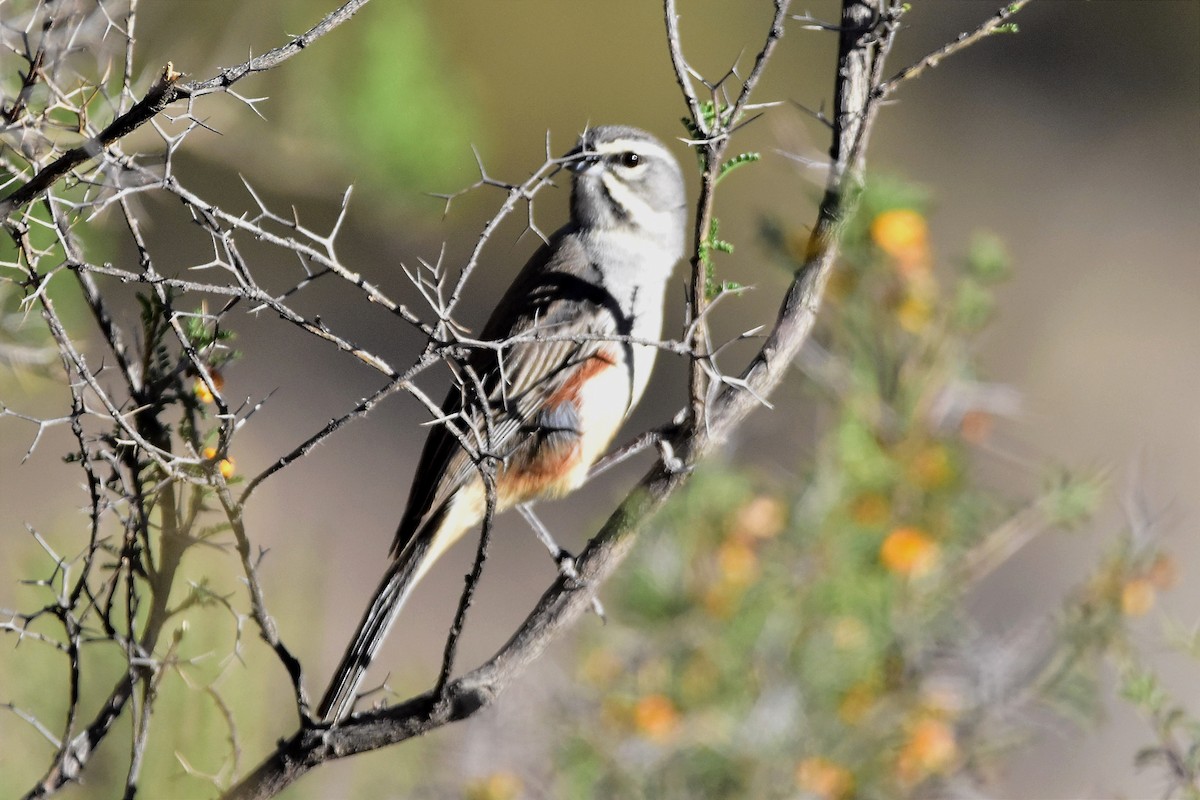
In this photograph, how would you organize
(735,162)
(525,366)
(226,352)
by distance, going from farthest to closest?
(525,366)
(226,352)
(735,162)

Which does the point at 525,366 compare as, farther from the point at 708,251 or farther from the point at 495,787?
the point at 708,251

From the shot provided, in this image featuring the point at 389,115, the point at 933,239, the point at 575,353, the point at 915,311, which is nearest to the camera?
the point at 915,311

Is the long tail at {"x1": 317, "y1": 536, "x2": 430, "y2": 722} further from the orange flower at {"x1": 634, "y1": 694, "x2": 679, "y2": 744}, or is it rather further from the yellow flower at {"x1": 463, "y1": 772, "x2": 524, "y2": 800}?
→ the orange flower at {"x1": 634, "y1": 694, "x2": 679, "y2": 744}

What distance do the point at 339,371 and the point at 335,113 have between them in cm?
493

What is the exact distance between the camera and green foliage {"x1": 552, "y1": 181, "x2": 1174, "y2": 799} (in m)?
2.53

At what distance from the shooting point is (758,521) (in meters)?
2.74

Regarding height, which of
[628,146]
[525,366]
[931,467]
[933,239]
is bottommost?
[931,467]

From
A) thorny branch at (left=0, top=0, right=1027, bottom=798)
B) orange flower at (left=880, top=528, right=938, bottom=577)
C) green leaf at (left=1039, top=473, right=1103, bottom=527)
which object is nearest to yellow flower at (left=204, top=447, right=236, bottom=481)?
thorny branch at (left=0, top=0, right=1027, bottom=798)

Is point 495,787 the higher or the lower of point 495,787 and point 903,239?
the lower

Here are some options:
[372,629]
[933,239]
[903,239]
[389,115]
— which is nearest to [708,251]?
[903,239]

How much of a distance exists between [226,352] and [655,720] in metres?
1.25

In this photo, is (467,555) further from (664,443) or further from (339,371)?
(664,443)

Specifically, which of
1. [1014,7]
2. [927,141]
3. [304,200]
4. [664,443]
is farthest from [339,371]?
[1014,7]

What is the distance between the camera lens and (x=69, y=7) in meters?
1.68
